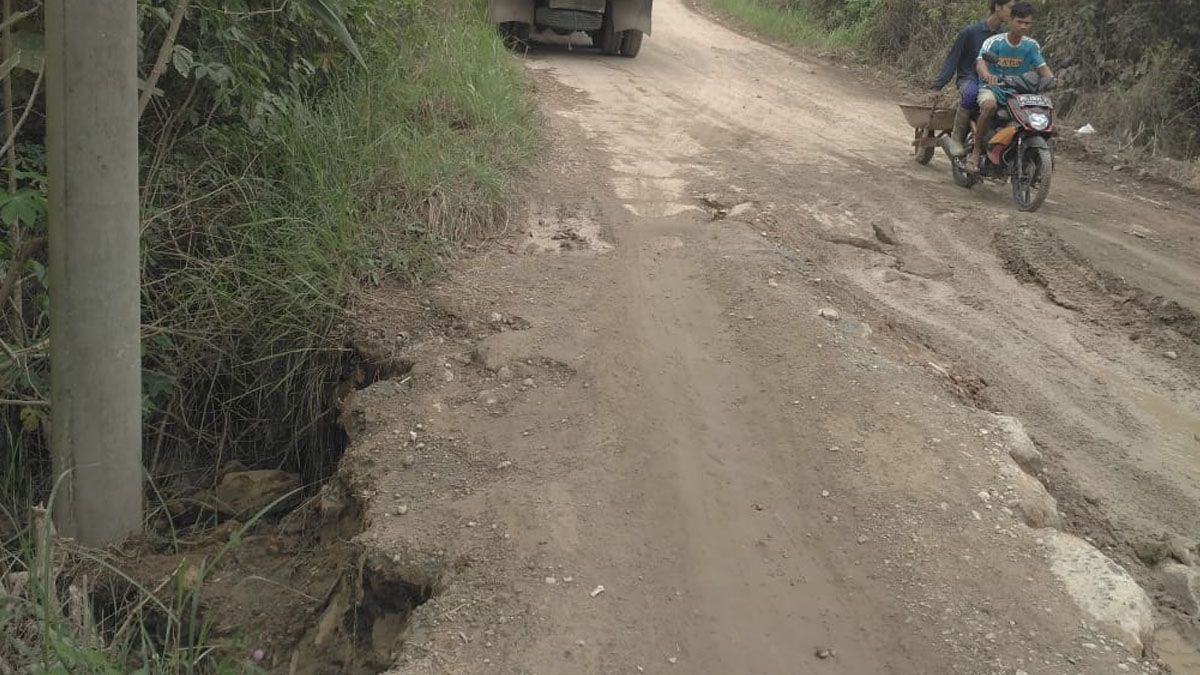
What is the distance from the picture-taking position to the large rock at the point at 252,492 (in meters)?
5.37

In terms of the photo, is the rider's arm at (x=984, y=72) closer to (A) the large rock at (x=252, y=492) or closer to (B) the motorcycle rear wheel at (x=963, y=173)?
(B) the motorcycle rear wheel at (x=963, y=173)

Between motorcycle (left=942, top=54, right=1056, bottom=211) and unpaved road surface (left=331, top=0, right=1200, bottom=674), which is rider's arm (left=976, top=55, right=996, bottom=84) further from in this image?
unpaved road surface (left=331, top=0, right=1200, bottom=674)

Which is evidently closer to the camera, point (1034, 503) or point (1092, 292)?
point (1034, 503)

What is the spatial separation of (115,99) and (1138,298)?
18.2ft

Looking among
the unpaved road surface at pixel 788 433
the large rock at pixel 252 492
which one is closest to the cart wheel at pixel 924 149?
the unpaved road surface at pixel 788 433

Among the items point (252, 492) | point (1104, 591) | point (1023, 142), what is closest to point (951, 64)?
point (1023, 142)

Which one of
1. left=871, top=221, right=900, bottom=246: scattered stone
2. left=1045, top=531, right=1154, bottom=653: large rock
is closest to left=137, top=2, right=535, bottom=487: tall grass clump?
left=871, top=221, right=900, bottom=246: scattered stone

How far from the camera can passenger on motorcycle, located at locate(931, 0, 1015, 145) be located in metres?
8.69

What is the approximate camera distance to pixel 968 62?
9336mm

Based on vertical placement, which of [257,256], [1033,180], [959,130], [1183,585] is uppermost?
[959,130]

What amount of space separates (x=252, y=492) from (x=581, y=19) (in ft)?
28.6

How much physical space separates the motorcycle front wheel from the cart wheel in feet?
4.14

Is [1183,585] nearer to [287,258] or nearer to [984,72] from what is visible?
[287,258]

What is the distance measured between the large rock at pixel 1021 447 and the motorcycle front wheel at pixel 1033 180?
343 centimetres
